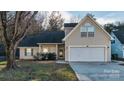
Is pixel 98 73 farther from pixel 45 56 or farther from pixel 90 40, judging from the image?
pixel 90 40

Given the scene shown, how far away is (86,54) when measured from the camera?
887 inches

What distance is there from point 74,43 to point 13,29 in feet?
23.2

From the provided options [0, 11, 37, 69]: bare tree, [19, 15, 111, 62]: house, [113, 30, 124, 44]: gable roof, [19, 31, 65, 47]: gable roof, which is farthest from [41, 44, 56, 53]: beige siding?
[113, 30, 124, 44]: gable roof

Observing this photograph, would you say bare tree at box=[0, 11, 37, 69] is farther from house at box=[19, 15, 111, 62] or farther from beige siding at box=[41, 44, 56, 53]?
beige siding at box=[41, 44, 56, 53]

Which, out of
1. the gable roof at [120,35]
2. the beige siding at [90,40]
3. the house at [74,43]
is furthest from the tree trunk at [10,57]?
the gable roof at [120,35]

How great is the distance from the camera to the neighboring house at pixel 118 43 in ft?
88.6

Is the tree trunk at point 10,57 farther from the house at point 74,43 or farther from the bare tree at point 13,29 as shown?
the house at point 74,43

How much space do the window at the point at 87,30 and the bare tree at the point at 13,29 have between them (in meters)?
6.39

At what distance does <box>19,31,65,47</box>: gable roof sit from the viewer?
23203mm

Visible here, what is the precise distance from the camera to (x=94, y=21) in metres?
23.2

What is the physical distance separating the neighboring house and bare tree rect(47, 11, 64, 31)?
19.6ft
